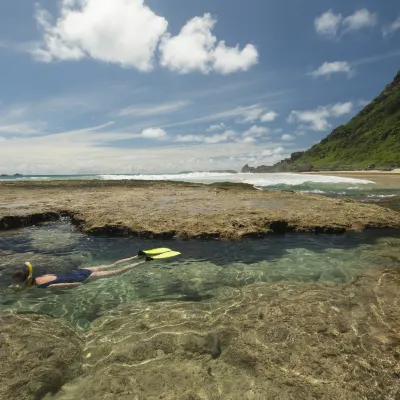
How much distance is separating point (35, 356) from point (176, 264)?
552 centimetres

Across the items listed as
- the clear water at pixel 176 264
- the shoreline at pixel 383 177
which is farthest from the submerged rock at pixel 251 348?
the shoreline at pixel 383 177

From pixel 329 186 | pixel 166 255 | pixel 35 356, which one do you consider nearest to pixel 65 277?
pixel 166 255

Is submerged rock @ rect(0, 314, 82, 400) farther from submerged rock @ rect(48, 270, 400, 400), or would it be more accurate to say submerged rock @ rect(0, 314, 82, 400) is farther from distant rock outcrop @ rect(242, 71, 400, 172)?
distant rock outcrop @ rect(242, 71, 400, 172)

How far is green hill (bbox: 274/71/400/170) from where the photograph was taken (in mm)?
128375

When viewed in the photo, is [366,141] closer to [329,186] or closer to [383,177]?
[383,177]

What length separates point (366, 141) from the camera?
148 meters

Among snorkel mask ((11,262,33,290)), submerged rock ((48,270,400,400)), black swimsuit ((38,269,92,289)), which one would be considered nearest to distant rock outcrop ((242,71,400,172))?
submerged rock ((48,270,400,400))

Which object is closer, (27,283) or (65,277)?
(27,283)

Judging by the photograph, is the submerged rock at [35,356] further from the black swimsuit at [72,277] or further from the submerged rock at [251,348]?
the black swimsuit at [72,277]

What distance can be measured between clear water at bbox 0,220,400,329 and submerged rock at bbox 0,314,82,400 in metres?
0.52

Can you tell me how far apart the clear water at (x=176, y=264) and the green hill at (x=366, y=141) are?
11979cm

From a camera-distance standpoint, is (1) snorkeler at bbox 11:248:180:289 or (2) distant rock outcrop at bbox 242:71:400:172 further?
(2) distant rock outcrop at bbox 242:71:400:172

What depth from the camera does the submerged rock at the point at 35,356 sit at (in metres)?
4.51

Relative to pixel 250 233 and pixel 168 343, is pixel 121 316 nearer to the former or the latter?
pixel 168 343
